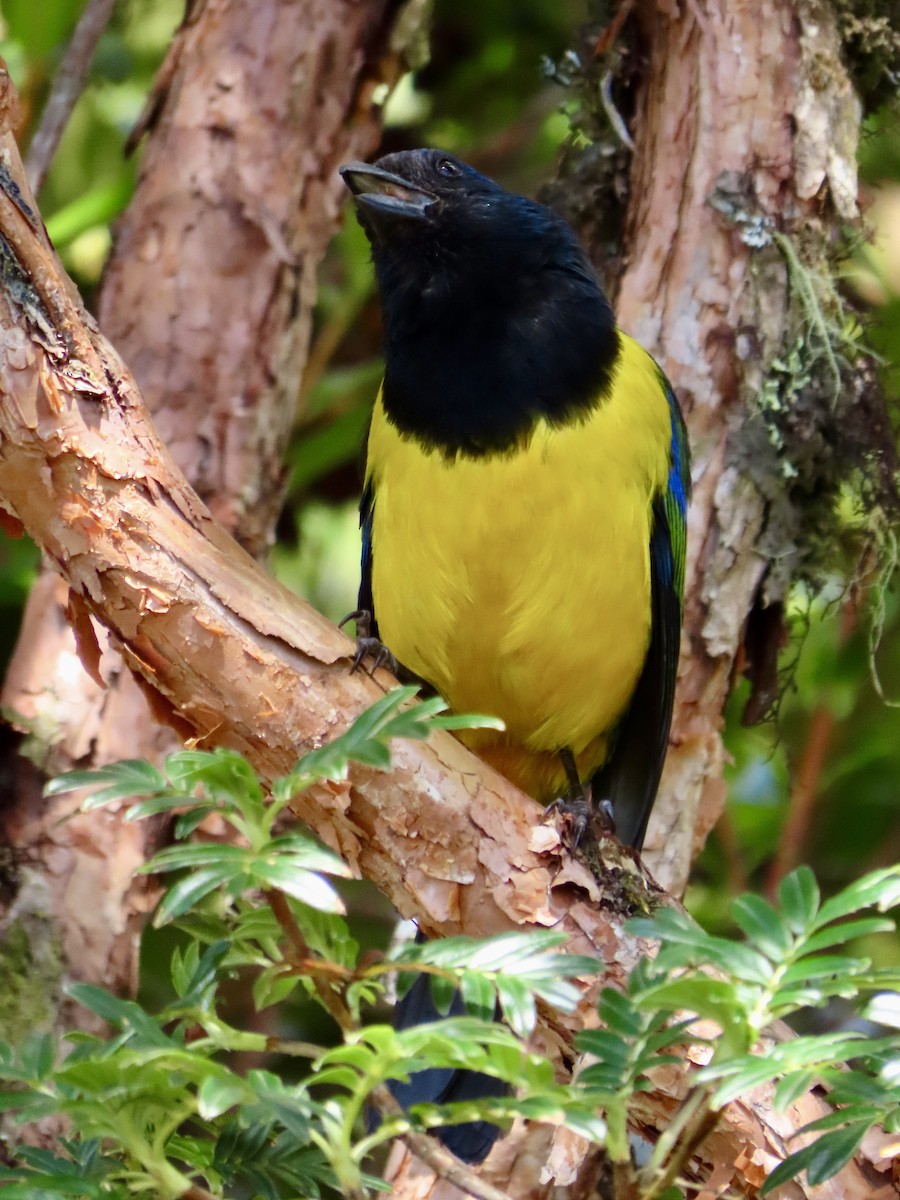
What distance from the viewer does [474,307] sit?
302 centimetres

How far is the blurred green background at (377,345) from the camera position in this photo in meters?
3.77

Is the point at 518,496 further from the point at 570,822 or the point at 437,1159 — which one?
the point at 437,1159

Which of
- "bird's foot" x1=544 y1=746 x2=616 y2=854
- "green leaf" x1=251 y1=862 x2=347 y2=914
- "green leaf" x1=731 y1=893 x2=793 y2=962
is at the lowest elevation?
"bird's foot" x1=544 y1=746 x2=616 y2=854

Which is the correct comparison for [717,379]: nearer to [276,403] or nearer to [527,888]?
[276,403]

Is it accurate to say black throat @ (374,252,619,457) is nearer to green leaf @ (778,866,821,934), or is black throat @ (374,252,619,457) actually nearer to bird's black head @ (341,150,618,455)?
bird's black head @ (341,150,618,455)

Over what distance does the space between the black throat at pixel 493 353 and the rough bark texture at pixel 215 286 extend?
1.84 ft

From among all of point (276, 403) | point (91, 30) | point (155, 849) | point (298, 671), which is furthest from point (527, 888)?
point (91, 30)

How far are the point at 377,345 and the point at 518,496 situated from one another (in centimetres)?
231

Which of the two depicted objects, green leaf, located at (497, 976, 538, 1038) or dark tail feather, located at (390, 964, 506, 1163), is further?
dark tail feather, located at (390, 964, 506, 1163)

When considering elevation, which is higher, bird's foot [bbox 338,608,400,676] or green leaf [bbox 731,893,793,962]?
green leaf [bbox 731,893,793,962]

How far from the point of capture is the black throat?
9.24ft

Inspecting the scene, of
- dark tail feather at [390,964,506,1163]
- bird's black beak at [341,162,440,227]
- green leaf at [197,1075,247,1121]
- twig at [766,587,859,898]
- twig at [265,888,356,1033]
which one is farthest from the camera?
twig at [766,587,859,898]

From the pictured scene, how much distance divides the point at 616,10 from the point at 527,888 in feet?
7.19

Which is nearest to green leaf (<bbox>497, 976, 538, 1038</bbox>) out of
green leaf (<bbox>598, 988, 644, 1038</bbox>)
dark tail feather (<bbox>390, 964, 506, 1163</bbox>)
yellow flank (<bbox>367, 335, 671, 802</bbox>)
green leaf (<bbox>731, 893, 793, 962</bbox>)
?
green leaf (<bbox>598, 988, 644, 1038</bbox>)
